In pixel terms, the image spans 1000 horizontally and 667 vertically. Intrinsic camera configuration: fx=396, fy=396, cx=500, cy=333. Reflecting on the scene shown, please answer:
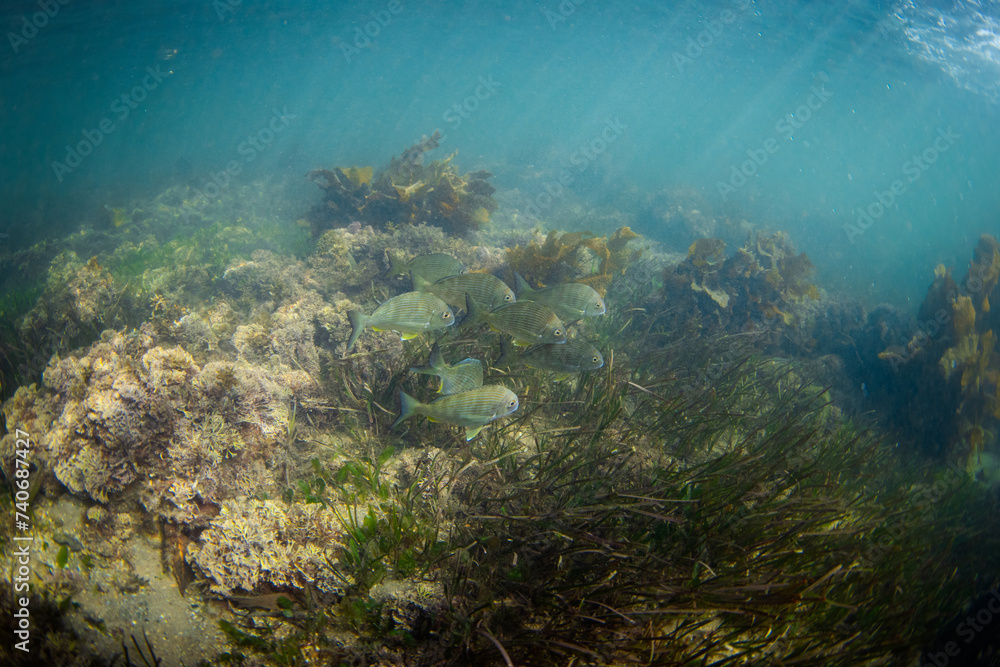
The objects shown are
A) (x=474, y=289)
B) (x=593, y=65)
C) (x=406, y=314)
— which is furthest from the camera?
(x=593, y=65)

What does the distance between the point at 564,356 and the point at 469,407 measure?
3.40 ft

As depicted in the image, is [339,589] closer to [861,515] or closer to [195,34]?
[861,515]

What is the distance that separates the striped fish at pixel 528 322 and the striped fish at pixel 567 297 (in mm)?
728

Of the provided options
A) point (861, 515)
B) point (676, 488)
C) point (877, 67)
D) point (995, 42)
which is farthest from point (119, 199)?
point (877, 67)

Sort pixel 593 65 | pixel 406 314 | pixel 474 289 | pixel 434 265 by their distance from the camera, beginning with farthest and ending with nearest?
pixel 593 65
pixel 434 265
pixel 474 289
pixel 406 314

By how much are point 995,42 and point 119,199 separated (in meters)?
47.6

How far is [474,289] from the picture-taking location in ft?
12.9

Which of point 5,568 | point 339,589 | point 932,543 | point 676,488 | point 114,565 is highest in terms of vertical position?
point 5,568

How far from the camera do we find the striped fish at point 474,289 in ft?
12.7

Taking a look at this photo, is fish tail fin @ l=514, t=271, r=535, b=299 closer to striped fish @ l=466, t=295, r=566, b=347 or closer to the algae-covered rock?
striped fish @ l=466, t=295, r=566, b=347

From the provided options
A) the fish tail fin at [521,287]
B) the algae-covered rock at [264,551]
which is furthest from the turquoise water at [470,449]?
the fish tail fin at [521,287]

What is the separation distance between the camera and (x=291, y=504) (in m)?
3.09

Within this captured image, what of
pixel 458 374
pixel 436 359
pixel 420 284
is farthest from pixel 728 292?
pixel 436 359

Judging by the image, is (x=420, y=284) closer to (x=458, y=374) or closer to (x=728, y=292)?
(x=458, y=374)
